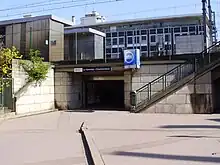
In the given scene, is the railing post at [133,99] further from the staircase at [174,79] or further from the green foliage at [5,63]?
the green foliage at [5,63]

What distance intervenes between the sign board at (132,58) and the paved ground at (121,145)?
7.25 meters

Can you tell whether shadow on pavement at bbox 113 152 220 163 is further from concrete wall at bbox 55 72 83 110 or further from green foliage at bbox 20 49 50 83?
concrete wall at bbox 55 72 83 110

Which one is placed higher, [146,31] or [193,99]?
[146,31]

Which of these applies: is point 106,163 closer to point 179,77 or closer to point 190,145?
point 190,145

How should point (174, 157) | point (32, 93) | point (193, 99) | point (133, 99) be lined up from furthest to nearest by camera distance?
1. point (32, 93)
2. point (133, 99)
3. point (193, 99)
4. point (174, 157)

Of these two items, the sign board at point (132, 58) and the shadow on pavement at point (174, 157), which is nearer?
the shadow on pavement at point (174, 157)

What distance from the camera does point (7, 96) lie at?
19.2m

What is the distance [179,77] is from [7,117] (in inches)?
406

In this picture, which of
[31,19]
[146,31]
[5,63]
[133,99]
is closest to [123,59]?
[133,99]

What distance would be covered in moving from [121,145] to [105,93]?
2204 cm

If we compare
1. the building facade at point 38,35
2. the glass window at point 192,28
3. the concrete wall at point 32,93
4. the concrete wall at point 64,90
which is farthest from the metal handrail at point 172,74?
the glass window at point 192,28

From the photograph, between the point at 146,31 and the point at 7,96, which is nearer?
the point at 7,96

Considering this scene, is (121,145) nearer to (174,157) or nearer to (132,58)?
(174,157)

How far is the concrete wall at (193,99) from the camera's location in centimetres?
1948
